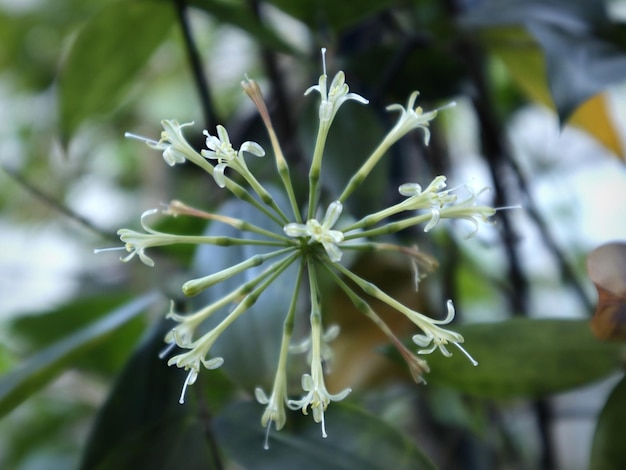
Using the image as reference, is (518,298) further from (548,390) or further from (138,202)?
(138,202)

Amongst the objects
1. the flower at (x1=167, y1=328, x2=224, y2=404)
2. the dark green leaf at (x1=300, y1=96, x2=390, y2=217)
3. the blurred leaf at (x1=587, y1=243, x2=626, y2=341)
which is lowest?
the flower at (x1=167, y1=328, x2=224, y2=404)

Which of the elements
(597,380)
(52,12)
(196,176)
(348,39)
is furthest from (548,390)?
(52,12)

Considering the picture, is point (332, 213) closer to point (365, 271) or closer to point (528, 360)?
point (528, 360)

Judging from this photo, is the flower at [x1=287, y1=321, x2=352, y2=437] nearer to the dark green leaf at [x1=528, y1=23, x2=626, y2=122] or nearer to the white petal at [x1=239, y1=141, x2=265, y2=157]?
the white petal at [x1=239, y1=141, x2=265, y2=157]

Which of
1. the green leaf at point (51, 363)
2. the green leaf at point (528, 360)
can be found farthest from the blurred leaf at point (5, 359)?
the green leaf at point (528, 360)

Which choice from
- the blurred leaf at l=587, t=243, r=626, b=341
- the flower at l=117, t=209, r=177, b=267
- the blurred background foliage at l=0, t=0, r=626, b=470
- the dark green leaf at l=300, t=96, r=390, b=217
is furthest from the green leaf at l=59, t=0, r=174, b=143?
the blurred leaf at l=587, t=243, r=626, b=341

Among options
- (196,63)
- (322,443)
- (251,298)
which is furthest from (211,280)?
(196,63)

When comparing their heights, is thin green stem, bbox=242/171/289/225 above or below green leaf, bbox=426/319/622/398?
above

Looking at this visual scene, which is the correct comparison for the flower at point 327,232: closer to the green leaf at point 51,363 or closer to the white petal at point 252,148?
the white petal at point 252,148
